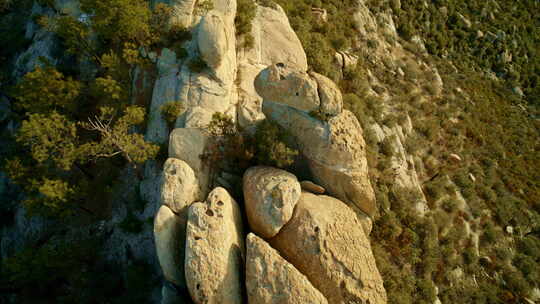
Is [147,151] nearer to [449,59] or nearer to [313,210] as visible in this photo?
[313,210]

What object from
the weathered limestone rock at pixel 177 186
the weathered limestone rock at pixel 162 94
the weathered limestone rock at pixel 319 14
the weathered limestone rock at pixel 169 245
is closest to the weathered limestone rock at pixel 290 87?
the weathered limestone rock at pixel 177 186

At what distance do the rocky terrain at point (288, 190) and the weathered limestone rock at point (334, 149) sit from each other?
11 centimetres

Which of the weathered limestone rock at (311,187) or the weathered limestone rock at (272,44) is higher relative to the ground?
the weathered limestone rock at (272,44)

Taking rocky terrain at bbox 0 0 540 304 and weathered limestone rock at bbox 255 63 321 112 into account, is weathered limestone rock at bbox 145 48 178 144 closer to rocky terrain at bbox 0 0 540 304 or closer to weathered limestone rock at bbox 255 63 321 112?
rocky terrain at bbox 0 0 540 304

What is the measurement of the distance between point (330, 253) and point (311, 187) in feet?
16.0

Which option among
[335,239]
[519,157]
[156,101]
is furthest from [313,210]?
[519,157]

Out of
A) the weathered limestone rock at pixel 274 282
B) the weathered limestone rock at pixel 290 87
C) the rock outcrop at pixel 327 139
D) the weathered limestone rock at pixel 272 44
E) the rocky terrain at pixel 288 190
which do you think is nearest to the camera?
the weathered limestone rock at pixel 274 282

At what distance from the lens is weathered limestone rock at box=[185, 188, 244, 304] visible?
14.5m

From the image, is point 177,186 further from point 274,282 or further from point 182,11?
point 182,11

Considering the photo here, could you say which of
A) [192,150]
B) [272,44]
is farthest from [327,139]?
[272,44]

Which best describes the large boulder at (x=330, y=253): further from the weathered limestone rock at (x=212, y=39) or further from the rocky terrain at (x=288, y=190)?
the weathered limestone rock at (x=212, y=39)

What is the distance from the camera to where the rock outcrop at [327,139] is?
18625mm

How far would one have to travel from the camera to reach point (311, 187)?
62.6ft

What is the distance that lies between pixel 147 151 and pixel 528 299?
3494cm
